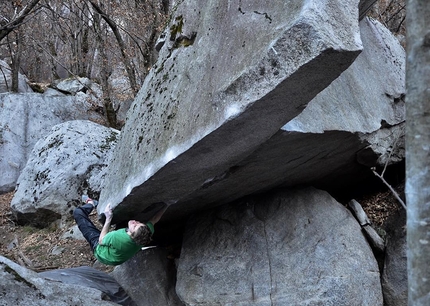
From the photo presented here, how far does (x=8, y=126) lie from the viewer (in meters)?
12.6

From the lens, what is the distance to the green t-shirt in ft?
14.9

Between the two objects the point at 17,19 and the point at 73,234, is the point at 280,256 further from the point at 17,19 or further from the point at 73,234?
the point at 17,19

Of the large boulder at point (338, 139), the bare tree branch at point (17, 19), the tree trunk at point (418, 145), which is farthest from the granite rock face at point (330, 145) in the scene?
the bare tree branch at point (17, 19)

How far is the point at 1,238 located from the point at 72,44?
12.8 meters

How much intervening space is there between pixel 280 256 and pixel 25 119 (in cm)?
1103

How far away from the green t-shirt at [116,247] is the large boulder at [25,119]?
8.10 m

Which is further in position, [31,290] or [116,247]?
[116,247]

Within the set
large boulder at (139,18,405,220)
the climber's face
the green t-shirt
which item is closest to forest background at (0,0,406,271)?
large boulder at (139,18,405,220)

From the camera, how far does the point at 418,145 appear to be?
1322mm

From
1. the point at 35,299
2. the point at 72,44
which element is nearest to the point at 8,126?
the point at 72,44

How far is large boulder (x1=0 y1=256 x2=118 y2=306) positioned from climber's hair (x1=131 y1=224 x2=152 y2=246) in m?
0.75

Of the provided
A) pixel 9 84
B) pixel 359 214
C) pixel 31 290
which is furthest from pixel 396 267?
pixel 9 84

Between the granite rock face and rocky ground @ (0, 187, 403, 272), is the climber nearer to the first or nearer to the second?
the granite rock face

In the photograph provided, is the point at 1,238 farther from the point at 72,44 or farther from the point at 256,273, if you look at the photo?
the point at 72,44
